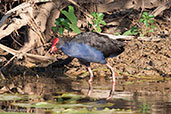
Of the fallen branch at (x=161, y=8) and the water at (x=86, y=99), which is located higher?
the fallen branch at (x=161, y=8)

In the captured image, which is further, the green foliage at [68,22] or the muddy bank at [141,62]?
the green foliage at [68,22]

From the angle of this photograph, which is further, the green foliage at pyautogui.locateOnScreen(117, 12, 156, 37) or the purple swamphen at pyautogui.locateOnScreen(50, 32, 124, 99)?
the green foliage at pyautogui.locateOnScreen(117, 12, 156, 37)

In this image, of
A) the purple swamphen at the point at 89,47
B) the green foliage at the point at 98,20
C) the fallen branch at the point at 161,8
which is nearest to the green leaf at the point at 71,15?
the green foliage at the point at 98,20

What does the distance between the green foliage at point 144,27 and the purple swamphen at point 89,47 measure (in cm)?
198

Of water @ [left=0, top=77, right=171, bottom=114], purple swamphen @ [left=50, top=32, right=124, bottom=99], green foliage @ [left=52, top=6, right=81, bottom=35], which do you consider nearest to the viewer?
water @ [left=0, top=77, right=171, bottom=114]

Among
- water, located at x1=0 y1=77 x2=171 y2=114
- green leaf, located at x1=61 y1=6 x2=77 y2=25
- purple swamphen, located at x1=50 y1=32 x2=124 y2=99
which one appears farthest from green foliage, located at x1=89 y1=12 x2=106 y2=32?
water, located at x1=0 y1=77 x2=171 y2=114

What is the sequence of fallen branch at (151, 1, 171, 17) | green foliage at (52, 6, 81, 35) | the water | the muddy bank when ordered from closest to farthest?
the water, the muddy bank, green foliage at (52, 6, 81, 35), fallen branch at (151, 1, 171, 17)

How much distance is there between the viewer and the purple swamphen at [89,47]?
7.47 meters

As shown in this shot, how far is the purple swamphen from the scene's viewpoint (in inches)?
294

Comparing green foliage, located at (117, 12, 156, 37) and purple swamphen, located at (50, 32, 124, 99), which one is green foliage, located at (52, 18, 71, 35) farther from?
purple swamphen, located at (50, 32, 124, 99)

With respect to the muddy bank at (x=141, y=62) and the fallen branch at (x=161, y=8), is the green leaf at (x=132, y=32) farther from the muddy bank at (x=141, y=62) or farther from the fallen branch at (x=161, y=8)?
the fallen branch at (x=161, y=8)

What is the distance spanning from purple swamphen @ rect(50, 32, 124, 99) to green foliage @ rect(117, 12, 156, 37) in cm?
198

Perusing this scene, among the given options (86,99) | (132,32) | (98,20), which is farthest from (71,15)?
(86,99)

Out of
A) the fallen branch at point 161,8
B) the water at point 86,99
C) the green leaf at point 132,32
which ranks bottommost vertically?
the water at point 86,99
